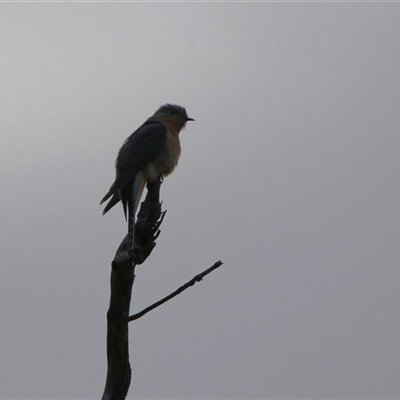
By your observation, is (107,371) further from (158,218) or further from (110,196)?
(110,196)

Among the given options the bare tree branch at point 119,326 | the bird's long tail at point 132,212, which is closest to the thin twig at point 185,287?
the bare tree branch at point 119,326

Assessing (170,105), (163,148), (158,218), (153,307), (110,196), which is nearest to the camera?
(153,307)

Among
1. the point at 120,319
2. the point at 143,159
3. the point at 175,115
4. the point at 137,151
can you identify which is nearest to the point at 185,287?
the point at 120,319

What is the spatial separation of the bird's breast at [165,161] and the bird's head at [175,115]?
0.82 m

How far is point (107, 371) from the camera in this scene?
16.7 ft

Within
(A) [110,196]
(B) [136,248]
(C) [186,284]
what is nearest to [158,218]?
(B) [136,248]

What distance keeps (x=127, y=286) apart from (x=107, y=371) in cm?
68

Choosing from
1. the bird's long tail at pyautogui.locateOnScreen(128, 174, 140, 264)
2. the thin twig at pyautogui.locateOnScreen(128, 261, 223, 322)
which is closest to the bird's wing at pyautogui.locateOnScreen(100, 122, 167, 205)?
the bird's long tail at pyautogui.locateOnScreen(128, 174, 140, 264)

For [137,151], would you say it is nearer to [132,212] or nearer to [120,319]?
[132,212]

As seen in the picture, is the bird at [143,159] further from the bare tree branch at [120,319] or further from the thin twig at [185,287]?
the thin twig at [185,287]

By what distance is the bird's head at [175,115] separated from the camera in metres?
9.34

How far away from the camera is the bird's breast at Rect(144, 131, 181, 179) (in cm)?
797

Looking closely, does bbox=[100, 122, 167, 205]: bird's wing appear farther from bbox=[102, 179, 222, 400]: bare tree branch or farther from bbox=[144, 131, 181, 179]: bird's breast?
bbox=[102, 179, 222, 400]: bare tree branch

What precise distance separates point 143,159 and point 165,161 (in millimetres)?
341
